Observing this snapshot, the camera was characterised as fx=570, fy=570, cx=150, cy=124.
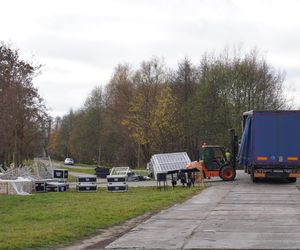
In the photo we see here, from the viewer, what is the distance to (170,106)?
244 feet

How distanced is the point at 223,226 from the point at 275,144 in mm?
17838

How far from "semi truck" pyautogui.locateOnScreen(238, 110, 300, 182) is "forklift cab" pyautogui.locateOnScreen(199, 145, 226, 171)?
4.31 meters

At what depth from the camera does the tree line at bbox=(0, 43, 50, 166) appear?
44844 mm

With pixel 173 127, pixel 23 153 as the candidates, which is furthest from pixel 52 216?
pixel 173 127

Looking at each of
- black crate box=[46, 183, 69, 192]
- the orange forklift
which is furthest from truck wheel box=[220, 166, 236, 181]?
black crate box=[46, 183, 69, 192]

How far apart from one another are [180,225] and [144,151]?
67.2 m

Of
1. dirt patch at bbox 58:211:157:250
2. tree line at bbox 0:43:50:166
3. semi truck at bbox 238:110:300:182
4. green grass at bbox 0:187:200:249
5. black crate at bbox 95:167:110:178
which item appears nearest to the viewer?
dirt patch at bbox 58:211:157:250

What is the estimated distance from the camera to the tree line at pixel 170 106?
6203 cm

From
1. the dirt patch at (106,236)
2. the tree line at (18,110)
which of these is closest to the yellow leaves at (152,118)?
the tree line at (18,110)

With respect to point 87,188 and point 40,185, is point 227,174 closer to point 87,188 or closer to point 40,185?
point 87,188

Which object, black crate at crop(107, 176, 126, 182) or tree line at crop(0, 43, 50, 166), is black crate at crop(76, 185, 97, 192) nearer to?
black crate at crop(107, 176, 126, 182)

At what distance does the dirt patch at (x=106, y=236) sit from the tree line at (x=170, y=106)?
149 ft

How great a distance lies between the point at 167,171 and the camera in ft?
113

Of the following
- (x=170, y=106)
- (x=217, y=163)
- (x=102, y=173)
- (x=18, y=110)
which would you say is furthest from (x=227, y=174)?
(x=170, y=106)
